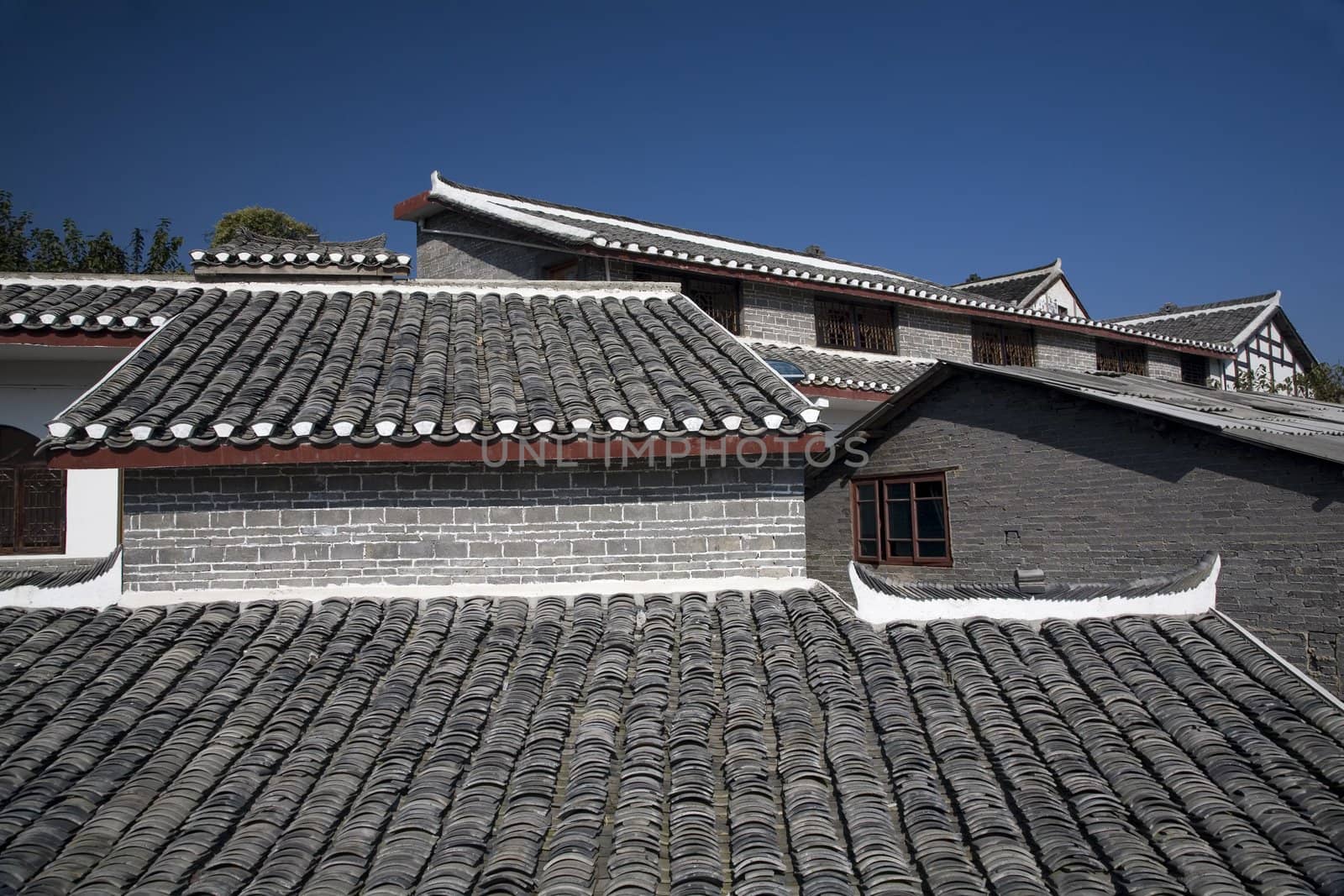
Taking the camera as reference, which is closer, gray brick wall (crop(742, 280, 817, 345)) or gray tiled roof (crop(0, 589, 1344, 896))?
gray tiled roof (crop(0, 589, 1344, 896))

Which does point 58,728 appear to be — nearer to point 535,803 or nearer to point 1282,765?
point 535,803

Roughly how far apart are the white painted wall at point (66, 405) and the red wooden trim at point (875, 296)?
23.6ft

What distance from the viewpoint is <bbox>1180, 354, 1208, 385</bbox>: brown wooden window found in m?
25.8

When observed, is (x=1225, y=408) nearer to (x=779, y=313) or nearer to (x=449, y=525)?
(x=779, y=313)

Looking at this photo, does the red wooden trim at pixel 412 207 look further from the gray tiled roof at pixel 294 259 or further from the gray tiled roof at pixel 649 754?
the gray tiled roof at pixel 649 754

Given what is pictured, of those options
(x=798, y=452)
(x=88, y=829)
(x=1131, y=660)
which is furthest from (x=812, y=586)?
(x=88, y=829)

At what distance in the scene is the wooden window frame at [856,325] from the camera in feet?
59.1

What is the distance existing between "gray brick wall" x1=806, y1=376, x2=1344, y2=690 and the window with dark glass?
3.62 m

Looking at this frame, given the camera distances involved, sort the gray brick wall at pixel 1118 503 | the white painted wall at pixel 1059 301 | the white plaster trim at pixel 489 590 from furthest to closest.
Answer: the white painted wall at pixel 1059 301, the gray brick wall at pixel 1118 503, the white plaster trim at pixel 489 590

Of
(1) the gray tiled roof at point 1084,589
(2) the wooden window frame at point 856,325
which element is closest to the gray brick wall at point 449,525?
(1) the gray tiled roof at point 1084,589

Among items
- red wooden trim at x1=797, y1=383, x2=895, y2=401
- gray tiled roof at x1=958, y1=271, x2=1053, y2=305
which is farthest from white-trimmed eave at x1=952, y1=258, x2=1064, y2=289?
red wooden trim at x1=797, y1=383, x2=895, y2=401

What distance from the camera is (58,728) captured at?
530cm

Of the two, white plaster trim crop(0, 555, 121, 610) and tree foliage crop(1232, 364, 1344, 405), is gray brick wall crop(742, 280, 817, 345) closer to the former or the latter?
white plaster trim crop(0, 555, 121, 610)

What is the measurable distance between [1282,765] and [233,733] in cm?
545
